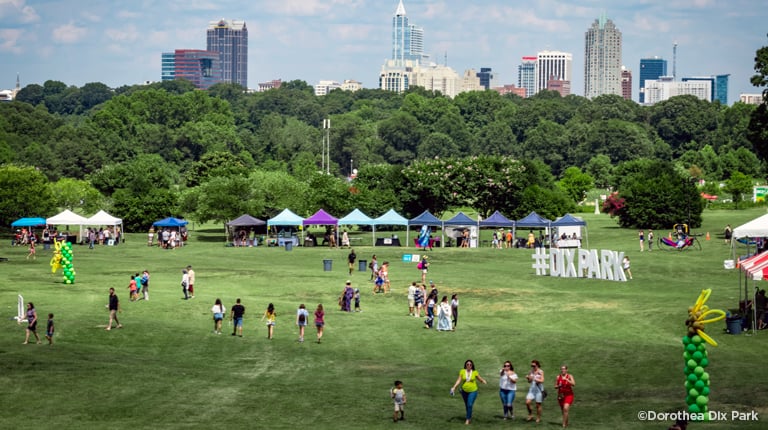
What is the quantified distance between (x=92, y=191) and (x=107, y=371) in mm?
75031

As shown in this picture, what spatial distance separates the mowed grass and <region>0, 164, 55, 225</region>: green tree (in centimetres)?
2917

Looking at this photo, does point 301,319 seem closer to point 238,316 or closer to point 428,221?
point 238,316

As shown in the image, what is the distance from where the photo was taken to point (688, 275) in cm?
6109

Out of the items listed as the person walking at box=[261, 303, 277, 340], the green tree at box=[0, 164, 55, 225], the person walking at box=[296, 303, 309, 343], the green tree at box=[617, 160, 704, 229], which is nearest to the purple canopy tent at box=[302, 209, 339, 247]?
the green tree at box=[0, 164, 55, 225]

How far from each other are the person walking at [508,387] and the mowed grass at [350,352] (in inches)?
18.2

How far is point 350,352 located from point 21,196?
60044 mm

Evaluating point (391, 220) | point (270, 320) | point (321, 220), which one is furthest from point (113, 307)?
point (391, 220)

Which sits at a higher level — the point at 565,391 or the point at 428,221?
the point at 428,221

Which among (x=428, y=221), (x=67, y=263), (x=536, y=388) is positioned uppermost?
(x=428, y=221)

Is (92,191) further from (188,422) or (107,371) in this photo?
(188,422)

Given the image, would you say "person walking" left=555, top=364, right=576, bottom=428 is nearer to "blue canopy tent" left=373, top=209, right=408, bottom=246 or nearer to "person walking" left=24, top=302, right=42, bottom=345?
"person walking" left=24, top=302, right=42, bottom=345

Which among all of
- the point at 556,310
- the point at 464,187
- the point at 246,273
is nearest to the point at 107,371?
the point at 556,310

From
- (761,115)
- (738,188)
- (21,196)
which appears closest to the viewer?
(761,115)

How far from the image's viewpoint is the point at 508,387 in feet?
96.0
